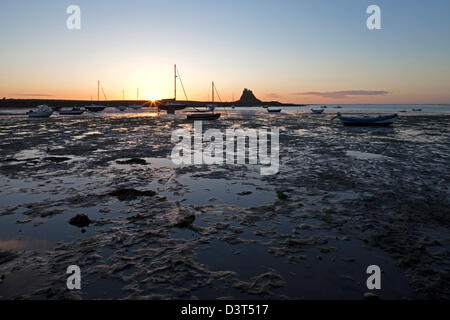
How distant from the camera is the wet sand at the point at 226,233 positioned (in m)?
4.43

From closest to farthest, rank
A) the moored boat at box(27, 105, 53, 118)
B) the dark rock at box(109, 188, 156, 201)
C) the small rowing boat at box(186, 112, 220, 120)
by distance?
the dark rock at box(109, 188, 156, 201)
the small rowing boat at box(186, 112, 220, 120)
the moored boat at box(27, 105, 53, 118)

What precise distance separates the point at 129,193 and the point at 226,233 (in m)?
4.38

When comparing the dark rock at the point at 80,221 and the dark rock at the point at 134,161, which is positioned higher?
the dark rock at the point at 134,161

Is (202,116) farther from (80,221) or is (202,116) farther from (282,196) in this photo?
(80,221)

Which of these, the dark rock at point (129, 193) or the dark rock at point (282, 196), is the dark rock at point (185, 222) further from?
the dark rock at point (282, 196)

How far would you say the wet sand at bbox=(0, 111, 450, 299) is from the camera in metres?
4.43

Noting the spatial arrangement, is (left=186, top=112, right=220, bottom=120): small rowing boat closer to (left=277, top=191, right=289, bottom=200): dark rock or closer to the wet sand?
the wet sand

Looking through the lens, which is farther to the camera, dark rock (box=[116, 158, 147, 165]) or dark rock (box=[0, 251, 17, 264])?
dark rock (box=[116, 158, 147, 165])

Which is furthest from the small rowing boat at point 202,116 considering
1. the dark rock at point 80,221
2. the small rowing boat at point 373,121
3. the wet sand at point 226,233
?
the dark rock at point 80,221

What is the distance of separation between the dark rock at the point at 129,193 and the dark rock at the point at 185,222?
2.52 meters

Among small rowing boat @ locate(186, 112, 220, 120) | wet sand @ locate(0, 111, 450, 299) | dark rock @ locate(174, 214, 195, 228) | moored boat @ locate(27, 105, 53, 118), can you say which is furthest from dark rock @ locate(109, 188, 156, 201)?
moored boat @ locate(27, 105, 53, 118)

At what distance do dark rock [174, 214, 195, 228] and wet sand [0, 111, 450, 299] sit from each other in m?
0.03

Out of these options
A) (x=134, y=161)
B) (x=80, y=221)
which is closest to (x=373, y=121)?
(x=134, y=161)
